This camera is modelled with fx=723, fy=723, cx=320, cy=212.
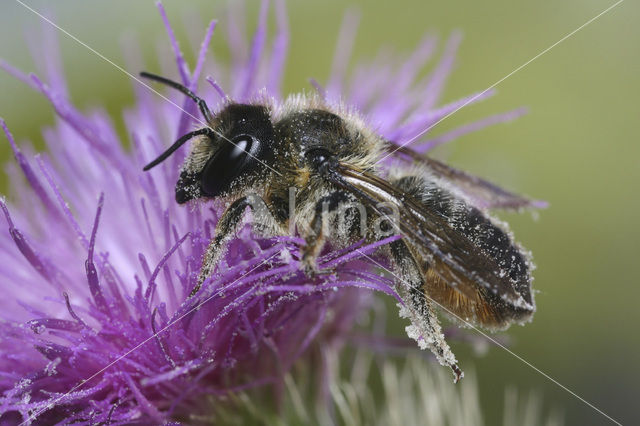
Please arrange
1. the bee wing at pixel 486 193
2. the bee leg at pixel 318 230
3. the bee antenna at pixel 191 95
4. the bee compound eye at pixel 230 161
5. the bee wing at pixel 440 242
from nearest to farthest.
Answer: the bee wing at pixel 440 242
the bee leg at pixel 318 230
the bee compound eye at pixel 230 161
the bee antenna at pixel 191 95
the bee wing at pixel 486 193

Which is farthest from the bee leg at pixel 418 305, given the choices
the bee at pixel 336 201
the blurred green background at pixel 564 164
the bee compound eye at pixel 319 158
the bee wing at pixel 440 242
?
the blurred green background at pixel 564 164

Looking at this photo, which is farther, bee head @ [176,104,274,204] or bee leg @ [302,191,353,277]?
bee head @ [176,104,274,204]

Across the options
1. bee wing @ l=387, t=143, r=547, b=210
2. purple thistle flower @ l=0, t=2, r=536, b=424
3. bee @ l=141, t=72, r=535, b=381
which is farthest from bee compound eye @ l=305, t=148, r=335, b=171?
bee wing @ l=387, t=143, r=547, b=210

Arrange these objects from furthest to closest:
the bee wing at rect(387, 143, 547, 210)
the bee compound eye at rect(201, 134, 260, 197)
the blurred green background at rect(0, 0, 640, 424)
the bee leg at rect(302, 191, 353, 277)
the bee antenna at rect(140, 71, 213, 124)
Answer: the blurred green background at rect(0, 0, 640, 424) < the bee wing at rect(387, 143, 547, 210) < the bee antenna at rect(140, 71, 213, 124) < the bee compound eye at rect(201, 134, 260, 197) < the bee leg at rect(302, 191, 353, 277)

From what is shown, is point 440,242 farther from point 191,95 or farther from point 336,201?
point 191,95

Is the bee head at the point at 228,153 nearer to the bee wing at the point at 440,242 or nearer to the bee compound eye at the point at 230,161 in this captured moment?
the bee compound eye at the point at 230,161

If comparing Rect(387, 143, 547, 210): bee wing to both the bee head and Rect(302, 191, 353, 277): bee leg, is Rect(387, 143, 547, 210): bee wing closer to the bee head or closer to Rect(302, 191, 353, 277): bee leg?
Rect(302, 191, 353, 277): bee leg
